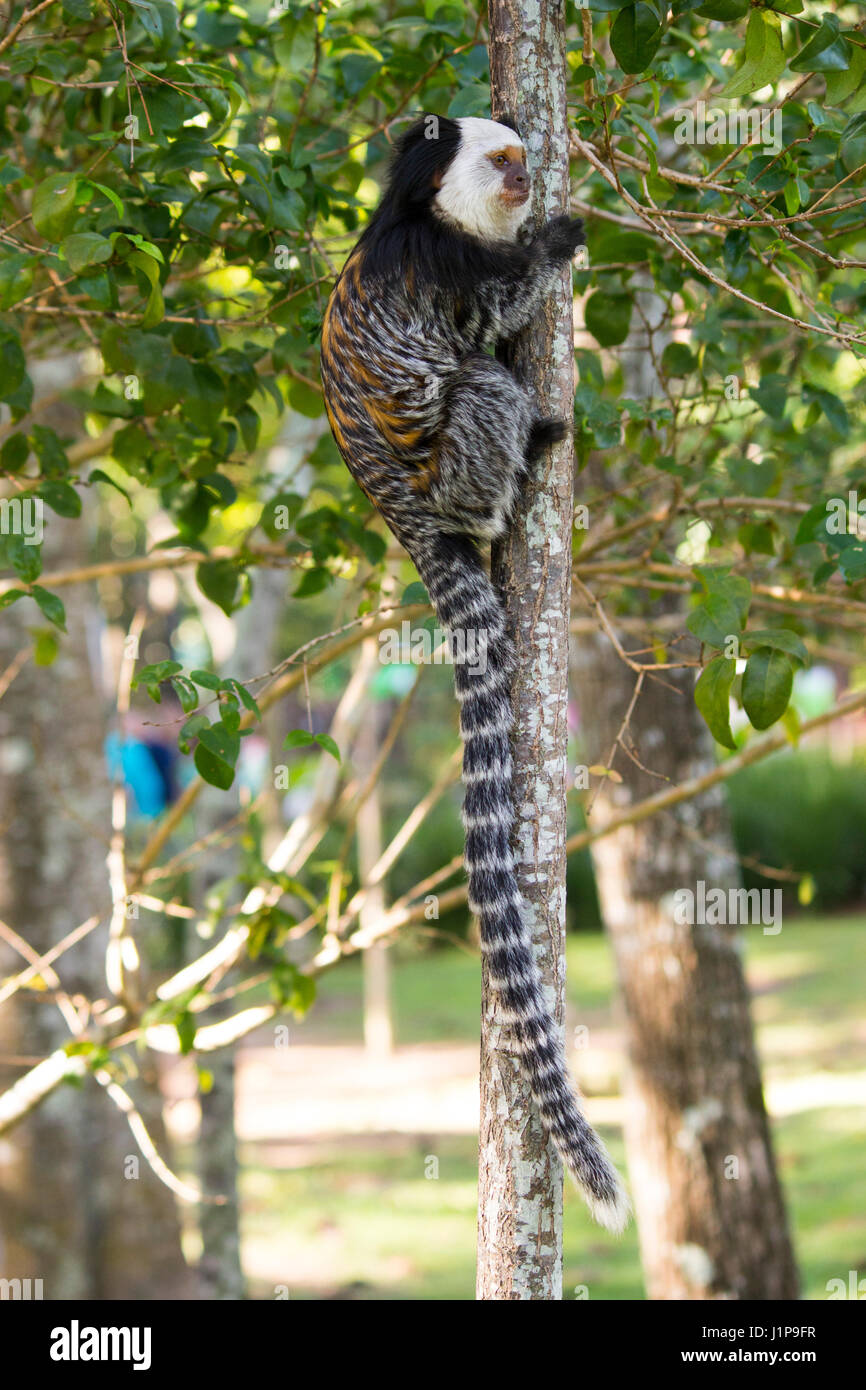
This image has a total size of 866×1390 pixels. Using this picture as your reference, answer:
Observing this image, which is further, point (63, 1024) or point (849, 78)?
point (63, 1024)

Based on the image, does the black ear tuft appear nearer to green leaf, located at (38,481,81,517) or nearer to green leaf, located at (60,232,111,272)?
green leaf, located at (60,232,111,272)

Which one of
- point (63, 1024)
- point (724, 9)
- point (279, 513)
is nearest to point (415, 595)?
point (279, 513)

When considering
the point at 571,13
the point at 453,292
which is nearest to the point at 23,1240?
the point at 453,292

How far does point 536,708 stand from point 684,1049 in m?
3.54

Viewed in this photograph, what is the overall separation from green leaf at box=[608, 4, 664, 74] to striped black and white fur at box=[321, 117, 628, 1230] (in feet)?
1.02

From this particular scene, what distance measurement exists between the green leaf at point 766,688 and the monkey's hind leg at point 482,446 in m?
0.68

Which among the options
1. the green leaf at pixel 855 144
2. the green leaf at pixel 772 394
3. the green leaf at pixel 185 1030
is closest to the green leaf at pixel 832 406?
the green leaf at pixel 772 394

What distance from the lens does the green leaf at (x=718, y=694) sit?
2.65 meters

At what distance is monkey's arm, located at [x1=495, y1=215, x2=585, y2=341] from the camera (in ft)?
9.65

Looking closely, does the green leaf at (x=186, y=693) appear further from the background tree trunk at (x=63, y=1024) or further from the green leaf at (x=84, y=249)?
the background tree trunk at (x=63, y=1024)

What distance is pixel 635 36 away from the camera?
2.55 m

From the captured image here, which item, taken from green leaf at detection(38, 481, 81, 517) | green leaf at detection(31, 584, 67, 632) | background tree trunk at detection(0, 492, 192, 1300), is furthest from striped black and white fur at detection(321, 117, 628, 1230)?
background tree trunk at detection(0, 492, 192, 1300)

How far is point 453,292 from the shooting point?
3.17 m

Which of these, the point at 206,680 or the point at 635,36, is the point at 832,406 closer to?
the point at 635,36
